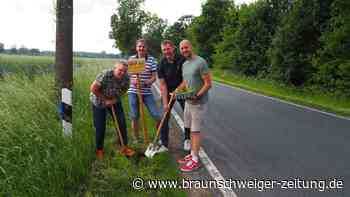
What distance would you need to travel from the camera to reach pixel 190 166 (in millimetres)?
4785

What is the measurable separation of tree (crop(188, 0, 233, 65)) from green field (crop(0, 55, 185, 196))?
36.7 metres

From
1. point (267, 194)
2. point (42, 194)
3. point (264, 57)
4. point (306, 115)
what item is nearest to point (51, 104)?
point (42, 194)

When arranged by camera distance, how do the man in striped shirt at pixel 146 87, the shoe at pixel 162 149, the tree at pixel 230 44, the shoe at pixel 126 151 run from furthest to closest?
1. the tree at pixel 230 44
2. the man in striped shirt at pixel 146 87
3. the shoe at pixel 162 149
4. the shoe at pixel 126 151

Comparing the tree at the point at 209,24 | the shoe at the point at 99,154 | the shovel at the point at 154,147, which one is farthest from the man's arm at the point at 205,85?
the tree at the point at 209,24

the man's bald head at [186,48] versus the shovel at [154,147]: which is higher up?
the man's bald head at [186,48]

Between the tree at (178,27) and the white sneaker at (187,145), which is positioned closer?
the white sneaker at (187,145)

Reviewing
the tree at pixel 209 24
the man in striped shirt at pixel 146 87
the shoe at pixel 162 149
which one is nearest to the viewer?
the shoe at pixel 162 149

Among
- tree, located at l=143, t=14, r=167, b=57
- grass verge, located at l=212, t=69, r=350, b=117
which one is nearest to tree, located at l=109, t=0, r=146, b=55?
tree, located at l=143, t=14, r=167, b=57

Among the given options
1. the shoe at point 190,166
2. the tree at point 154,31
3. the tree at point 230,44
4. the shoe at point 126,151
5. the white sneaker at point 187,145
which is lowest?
the shoe at point 190,166

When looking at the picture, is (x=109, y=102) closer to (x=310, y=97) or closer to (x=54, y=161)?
(x=54, y=161)

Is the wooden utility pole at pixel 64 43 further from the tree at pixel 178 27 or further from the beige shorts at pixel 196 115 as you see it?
the tree at pixel 178 27

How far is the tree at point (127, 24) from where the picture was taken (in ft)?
197

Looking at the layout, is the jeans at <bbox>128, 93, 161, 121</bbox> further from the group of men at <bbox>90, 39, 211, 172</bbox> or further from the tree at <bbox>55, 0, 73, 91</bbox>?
the tree at <bbox>55, 0, 73, 91</bbox>

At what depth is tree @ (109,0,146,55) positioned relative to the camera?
60.0 meters
